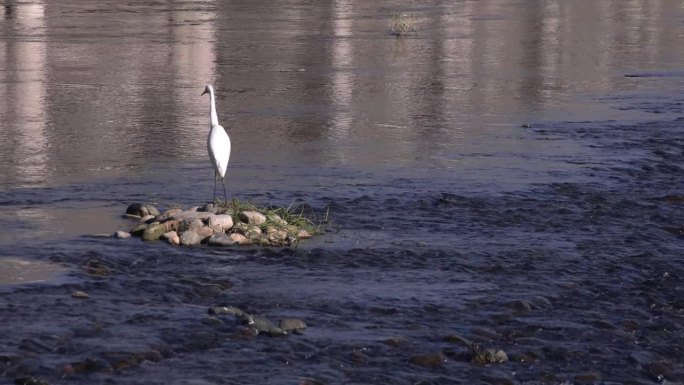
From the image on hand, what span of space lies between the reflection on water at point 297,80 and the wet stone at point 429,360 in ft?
20.7

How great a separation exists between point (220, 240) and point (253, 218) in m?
0.44

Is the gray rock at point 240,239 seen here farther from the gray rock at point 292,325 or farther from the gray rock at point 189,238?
the gray rock at point 292,325

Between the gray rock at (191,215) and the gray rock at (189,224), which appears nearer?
the gray rock at (189,224)

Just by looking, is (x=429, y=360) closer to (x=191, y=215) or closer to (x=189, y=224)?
(x=189, y=224)

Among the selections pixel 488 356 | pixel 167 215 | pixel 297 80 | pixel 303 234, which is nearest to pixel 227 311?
pixel 488 356

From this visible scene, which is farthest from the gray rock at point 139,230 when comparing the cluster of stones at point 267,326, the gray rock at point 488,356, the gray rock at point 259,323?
the gray rock at point 488,356

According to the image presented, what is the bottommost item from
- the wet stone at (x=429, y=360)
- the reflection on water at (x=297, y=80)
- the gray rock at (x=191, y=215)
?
the reflection on water at (x=297, y=80)

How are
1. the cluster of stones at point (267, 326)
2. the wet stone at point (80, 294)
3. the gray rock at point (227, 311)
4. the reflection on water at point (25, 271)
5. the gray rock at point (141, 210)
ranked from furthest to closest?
the gray rock at point (141, 210)
the reflection on water at point (25, 271)
the wet stone at point (80, 294)
the gray rock at point (227, 311)
the cluster of stones at point (267, 326)

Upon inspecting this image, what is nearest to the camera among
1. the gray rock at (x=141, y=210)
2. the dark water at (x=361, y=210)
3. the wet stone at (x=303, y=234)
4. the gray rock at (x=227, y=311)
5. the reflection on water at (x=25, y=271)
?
the dark water at (x=361, y=210)

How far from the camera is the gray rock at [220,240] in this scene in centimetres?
1082

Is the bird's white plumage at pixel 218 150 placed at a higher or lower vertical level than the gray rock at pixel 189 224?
higher

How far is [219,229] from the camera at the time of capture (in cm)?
1102

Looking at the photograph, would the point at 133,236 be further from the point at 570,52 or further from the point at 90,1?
the point at 90,1

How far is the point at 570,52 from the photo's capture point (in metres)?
26.5
